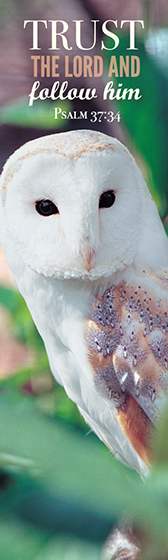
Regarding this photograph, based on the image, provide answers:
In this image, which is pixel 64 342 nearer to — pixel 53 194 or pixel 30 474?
pixel 53 194

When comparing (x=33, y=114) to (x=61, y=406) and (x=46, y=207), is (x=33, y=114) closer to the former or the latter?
(x=46, y=207)

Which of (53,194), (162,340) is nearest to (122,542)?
(162,340)

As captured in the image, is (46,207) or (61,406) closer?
(46,207)

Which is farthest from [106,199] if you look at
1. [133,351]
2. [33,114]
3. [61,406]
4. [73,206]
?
[61,406]

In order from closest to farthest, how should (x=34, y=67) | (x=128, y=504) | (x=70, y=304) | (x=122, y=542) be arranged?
(x=128, y=504), (x=70, y=304), (x=34, y=67), (x=122, y=542)

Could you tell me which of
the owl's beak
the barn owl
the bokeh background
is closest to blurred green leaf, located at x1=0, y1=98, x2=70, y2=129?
the bokeh background
